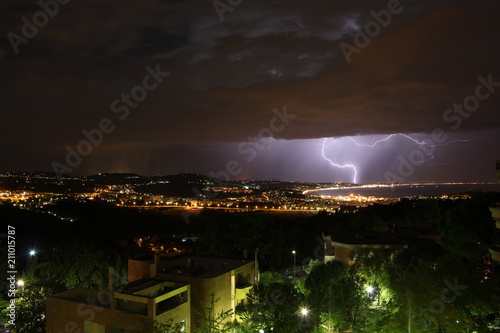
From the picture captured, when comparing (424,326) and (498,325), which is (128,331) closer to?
(424,326)

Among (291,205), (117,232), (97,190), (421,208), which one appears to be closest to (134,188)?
(97,190)

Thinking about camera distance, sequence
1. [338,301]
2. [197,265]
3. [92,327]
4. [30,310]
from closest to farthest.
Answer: [92,327], [338,301], [30,310], [197,265]

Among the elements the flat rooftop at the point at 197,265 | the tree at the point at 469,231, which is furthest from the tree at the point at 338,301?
the tree at the point at 469,231

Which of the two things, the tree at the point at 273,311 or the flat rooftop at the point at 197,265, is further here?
the flat rooftop at the point at 197,265

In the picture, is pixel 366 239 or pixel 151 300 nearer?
pixel 151 300

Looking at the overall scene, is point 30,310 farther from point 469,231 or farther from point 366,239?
point 469,231

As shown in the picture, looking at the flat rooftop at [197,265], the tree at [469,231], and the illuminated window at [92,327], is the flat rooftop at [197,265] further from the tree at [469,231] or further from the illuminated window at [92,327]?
the tree at [469,231]

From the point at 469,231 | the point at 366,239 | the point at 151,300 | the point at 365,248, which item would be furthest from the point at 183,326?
the point at 469,231

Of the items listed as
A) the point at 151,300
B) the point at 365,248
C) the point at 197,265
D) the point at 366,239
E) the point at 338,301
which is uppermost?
the point at 366,239
